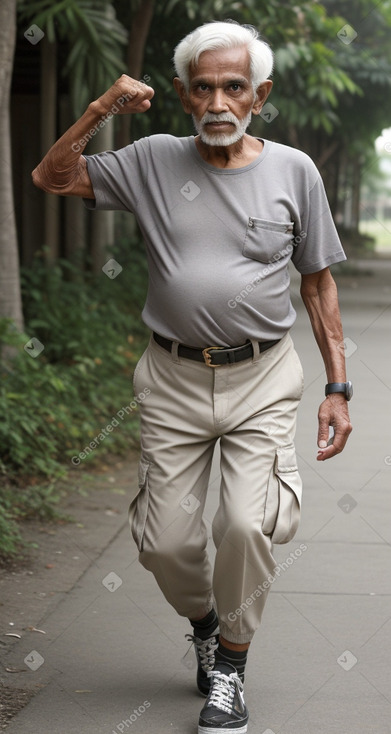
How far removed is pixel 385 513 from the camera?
20.8 ft

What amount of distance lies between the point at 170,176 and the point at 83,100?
20.4 feet

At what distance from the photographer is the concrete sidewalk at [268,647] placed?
3816 millimetres

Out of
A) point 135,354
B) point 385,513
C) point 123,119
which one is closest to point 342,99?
point 123,119

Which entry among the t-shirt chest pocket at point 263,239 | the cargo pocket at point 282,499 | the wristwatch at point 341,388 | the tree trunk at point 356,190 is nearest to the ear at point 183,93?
the t-shirt chest pocket at point 263,239

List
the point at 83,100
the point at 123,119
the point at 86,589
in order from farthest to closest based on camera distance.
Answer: the point at 123,119 < the point at 83,100 < the point at 86,589

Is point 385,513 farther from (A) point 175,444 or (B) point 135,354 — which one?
(B) point 135,354

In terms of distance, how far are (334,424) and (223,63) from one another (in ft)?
3.84

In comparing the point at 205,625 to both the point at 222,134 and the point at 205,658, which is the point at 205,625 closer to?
the point at 205,658

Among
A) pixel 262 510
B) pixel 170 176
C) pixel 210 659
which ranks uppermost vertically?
pixel 170 176

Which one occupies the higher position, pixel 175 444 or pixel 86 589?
pixel 175 444

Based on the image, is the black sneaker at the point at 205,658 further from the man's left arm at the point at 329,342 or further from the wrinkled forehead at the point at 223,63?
the wrinkled forehead at the point at 223,63

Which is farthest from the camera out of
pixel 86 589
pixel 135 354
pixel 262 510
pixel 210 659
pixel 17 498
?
pixel 135 354

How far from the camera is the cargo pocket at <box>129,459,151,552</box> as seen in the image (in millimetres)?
3768

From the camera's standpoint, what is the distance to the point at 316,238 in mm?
3863
